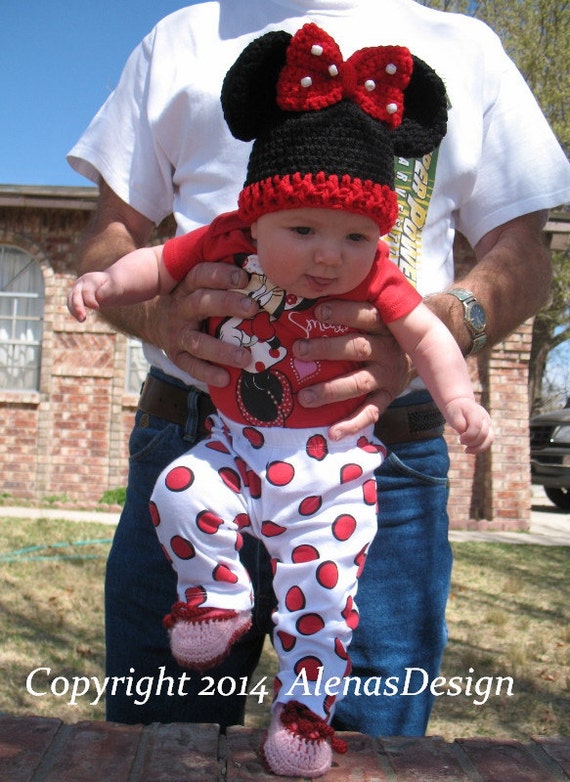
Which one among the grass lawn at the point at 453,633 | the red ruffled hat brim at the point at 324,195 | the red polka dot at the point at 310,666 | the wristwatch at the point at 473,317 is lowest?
the grass lawn at the point at 453,633

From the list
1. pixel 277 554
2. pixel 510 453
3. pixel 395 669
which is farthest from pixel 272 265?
pixel 510 453

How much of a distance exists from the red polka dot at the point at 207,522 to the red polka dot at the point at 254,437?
18 cm

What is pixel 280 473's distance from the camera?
1757mm

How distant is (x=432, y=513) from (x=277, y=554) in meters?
0.58

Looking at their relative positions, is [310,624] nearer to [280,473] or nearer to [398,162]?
[280,473]

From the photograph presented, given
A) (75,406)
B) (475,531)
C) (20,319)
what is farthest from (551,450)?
(20,319)

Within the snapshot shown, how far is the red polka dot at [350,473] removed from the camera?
177 cm

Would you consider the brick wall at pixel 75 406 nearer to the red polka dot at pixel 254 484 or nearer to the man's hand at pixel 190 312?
the man's hand at pixel 190 312

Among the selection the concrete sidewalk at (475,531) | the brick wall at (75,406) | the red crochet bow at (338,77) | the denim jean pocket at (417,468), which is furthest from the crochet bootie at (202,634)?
the brick wall at (75,406)

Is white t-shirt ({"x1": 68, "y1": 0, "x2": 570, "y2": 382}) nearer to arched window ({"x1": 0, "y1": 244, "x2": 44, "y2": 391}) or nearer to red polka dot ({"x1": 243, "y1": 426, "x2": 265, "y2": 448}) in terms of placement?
red polka dot ({"x1": 243, "y1": 426, "x2": 265, "y2": 448})

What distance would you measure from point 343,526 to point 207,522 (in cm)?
28

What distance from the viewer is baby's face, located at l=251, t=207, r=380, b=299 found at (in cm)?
166

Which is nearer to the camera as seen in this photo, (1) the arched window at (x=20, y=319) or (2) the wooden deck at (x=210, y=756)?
(2) the wooden deck at (x=210, y=756)

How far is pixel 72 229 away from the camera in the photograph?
11555 mm
